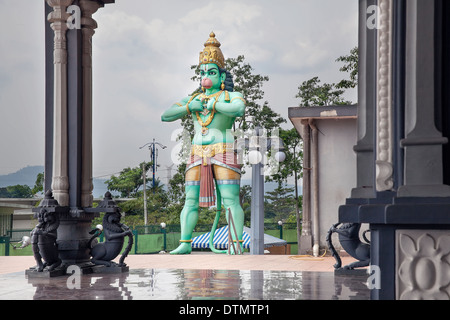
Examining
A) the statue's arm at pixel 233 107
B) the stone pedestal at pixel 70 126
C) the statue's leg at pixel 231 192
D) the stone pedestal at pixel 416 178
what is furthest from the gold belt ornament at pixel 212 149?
the stone pedestal at pixel 416 178

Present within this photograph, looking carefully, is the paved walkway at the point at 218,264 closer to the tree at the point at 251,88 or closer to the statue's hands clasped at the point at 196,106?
the statue's hands clasped at the point at 196,106

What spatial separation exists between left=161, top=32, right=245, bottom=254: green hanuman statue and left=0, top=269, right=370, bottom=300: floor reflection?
5.26 m

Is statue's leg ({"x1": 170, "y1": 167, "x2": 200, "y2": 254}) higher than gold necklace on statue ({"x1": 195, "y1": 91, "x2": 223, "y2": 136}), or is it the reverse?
gold necklace on statue ({"x1": 195, "y1": 91, "x2": 223, "y2": 136})

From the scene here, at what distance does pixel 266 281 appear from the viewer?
242 inches

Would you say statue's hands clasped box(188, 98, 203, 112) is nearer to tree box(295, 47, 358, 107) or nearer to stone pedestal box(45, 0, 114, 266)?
stone pedestal box(45, 0, 114, 266)

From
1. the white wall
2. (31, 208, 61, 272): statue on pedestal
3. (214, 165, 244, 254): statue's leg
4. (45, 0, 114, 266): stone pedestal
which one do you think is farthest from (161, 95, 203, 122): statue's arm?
(31, 208, 61, 272): statue on pedestal

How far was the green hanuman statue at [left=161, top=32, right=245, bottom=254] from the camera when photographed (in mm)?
12250

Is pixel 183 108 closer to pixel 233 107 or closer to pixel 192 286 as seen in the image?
pixel 233 107

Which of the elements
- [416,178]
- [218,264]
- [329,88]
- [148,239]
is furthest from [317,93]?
[416,178]

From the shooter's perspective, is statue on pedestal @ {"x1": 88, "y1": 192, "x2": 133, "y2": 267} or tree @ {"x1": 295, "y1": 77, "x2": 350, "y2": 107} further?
tree @ {"x1": 295, "y1": 77, "x2": 350, "y2": 107}

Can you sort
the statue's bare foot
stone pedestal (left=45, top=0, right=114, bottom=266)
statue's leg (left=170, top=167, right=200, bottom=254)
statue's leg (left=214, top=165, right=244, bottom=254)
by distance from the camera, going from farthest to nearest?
statue's leg (left=170, top=167, right=200, bottom=254) → statue's leg (left=214, top=165, right=244, bottom=254) → the statue's bare foot → stone pedestal (left=45, top=0, right=114, bottom=266)

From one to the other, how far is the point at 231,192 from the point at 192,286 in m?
6.79
